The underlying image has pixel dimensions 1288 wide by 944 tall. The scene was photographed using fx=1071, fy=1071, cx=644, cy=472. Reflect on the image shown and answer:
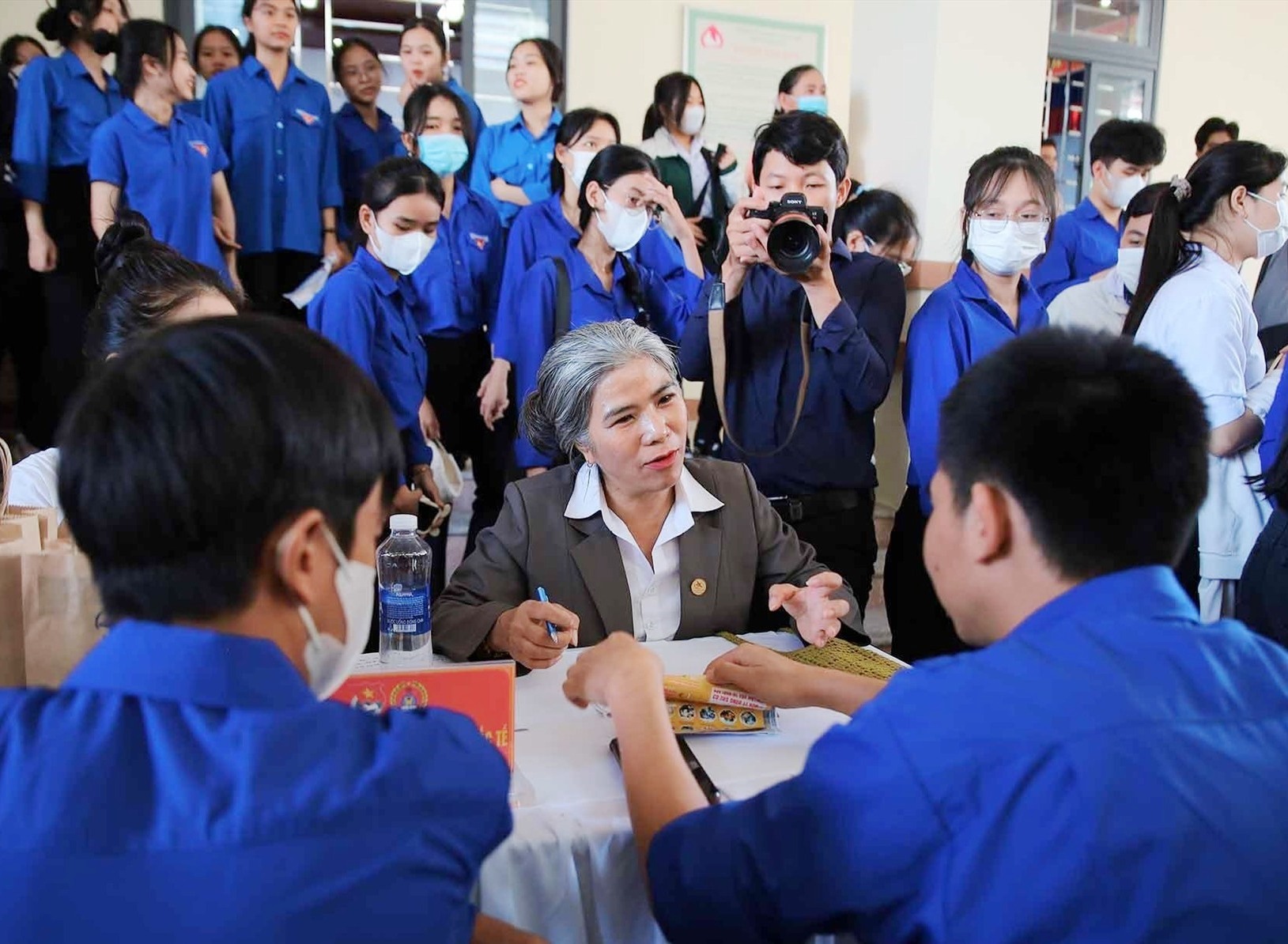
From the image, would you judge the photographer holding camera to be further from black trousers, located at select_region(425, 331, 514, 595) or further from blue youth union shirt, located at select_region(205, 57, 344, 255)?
blue youth union shirt, located at select_region(205, 57, 344, 255)

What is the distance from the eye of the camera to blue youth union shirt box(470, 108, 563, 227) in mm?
3840

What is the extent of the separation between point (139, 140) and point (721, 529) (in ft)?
7.96

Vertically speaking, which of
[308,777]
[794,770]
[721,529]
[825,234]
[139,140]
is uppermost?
[139,140]

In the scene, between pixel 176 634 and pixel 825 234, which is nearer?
pixel 176 634

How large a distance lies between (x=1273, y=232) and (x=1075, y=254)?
1.50m

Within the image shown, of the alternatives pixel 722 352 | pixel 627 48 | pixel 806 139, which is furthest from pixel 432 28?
pixel 722 352

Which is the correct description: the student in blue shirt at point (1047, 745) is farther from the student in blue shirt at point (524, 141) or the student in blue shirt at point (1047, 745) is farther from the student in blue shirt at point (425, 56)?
the student in blue shirt at point (425, 56)

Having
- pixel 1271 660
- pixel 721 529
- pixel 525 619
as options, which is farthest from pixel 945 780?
pixel 721 529

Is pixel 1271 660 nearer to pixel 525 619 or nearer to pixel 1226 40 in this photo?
pixel 525 619

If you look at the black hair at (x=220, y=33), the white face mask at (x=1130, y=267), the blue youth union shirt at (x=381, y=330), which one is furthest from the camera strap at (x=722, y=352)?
the black hair at (x=220, y=33)

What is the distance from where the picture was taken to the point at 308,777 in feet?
2.20

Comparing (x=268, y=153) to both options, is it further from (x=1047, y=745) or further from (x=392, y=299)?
(x=1047, y=745)

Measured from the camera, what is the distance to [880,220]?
3.34 metres

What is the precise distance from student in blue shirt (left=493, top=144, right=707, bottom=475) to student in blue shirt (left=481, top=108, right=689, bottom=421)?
7cm
